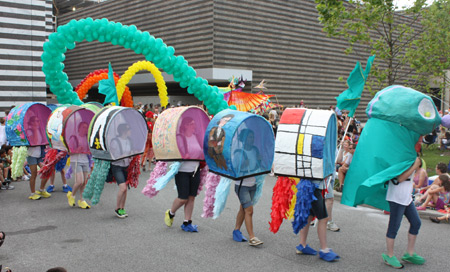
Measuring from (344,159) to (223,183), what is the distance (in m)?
5.09

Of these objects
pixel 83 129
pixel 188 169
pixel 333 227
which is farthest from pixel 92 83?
pixel 333 227

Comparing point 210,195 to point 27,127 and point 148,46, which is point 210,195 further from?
point 27,127

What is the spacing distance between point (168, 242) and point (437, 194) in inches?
200

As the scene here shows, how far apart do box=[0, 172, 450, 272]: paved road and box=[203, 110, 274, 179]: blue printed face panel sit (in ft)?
3.61

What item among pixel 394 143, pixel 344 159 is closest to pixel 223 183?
pixel 394 143

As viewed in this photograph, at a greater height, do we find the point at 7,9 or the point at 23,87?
the point at 7,9

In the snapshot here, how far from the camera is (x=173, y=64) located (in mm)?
8391

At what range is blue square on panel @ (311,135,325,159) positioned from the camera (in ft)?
17.1

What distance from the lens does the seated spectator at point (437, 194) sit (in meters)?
7.88

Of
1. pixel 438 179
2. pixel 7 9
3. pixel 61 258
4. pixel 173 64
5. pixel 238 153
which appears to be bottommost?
pixel 61 258

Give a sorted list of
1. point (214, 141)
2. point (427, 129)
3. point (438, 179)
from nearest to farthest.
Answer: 1. point (427, 129)
2. point (214, 141)
3. point (438, 179)

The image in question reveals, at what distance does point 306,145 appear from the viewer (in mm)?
5289

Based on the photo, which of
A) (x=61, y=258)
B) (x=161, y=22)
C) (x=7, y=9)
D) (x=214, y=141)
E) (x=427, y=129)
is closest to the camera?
(x=427, y=129)

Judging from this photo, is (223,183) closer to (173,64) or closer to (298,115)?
(298,115)
